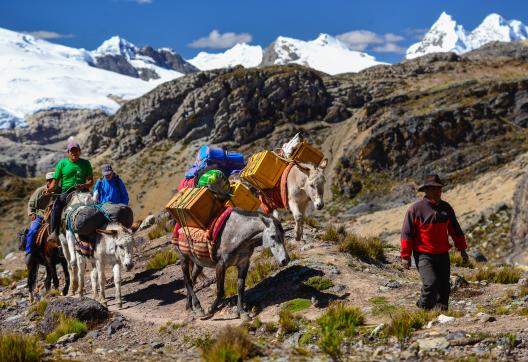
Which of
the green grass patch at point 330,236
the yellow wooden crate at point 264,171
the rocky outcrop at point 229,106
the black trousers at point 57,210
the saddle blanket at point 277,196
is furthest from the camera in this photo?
the rocky outcrop at point 229,106

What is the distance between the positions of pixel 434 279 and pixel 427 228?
2.53 feet

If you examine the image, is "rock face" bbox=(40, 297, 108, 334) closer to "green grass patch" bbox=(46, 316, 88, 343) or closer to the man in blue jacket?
"green grass patch" bbox=(46, 316, 88, 343)

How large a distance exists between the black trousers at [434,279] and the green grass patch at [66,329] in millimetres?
5613

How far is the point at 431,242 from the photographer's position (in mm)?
8391

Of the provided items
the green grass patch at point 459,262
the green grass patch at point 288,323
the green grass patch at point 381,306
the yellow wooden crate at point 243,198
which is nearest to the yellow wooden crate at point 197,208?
the green grass patch at point 288,323

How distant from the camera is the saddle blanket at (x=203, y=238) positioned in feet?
30.8

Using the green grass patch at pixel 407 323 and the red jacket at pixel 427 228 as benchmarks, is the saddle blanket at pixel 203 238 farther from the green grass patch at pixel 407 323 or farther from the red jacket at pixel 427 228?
the green grass patch at pixel 407 323

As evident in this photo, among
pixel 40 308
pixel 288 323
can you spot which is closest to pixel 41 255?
pixel 40 308

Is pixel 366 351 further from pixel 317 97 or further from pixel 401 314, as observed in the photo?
pixel 317 97

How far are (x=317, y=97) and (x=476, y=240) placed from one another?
58.5m

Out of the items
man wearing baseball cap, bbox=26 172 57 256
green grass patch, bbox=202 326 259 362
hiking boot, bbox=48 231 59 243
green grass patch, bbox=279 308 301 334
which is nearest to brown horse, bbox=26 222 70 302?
man wearing baseball cap, bbox=26 172 57 256

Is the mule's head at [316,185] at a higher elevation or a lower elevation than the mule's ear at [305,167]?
lower

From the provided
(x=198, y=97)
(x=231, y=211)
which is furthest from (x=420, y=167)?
(x=231, y=211)

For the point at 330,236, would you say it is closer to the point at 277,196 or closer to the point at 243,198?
the point at 277,196
